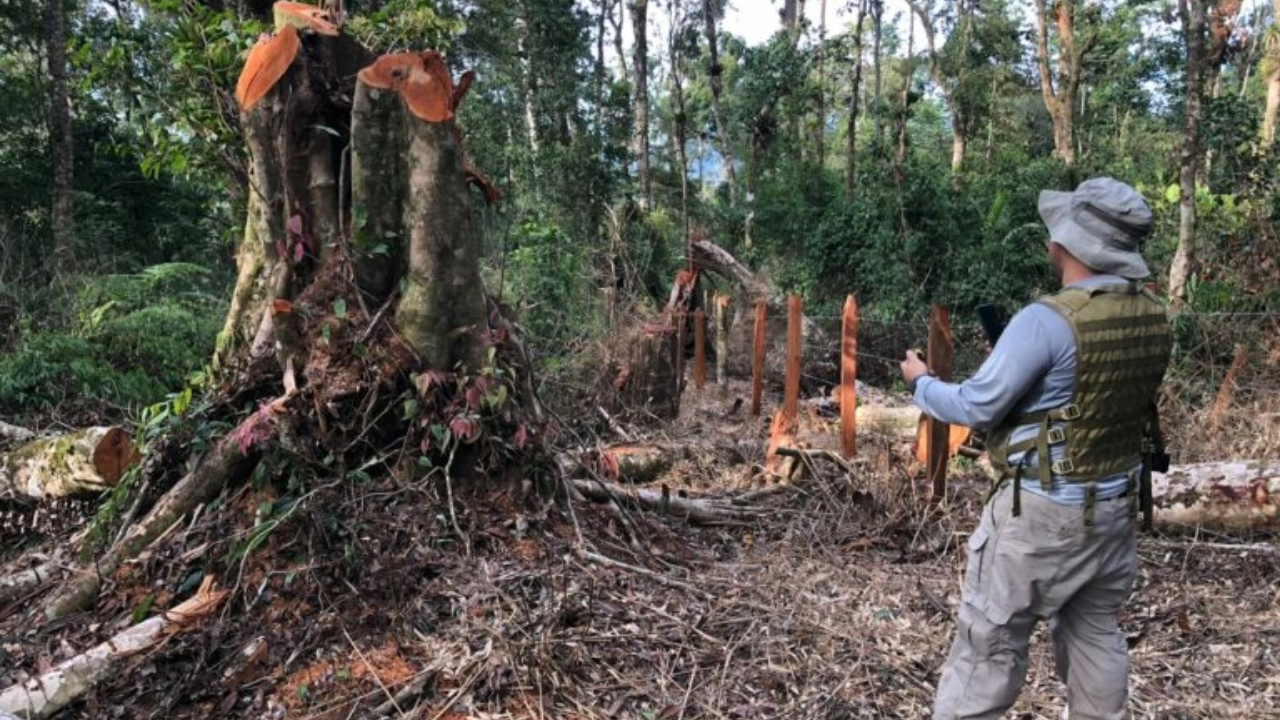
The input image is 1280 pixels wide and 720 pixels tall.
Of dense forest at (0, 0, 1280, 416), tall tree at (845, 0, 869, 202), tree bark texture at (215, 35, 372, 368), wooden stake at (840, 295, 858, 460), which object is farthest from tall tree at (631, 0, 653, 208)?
tree bark texture at (215, 35, 372, 368)

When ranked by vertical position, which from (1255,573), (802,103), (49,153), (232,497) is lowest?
(1255,573)

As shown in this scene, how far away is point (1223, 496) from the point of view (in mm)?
4336

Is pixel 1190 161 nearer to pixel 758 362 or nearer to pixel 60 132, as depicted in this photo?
pixel 758 362

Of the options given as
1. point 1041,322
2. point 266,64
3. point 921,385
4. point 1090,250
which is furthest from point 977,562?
point 266,64

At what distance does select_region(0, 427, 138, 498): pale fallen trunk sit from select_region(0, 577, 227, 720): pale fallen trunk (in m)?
1.75

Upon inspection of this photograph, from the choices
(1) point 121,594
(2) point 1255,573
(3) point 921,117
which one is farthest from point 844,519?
(3) point 921,117

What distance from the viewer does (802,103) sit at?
18.9 m

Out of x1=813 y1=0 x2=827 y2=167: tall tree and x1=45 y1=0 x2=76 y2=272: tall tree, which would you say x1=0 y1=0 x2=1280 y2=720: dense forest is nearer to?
x1=45 y1=0 x2=76 y2=272: tall tree

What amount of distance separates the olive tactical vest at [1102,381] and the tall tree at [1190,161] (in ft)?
23.5

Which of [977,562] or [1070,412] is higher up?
[1070,412]

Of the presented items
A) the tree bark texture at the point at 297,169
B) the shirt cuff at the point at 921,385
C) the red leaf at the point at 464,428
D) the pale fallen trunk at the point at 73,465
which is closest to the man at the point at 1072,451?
the shirt cuff at the point at 921,385

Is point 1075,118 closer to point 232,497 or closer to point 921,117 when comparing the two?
point 921,117

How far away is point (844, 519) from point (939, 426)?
742 millimetres

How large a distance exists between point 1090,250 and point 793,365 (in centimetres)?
459
